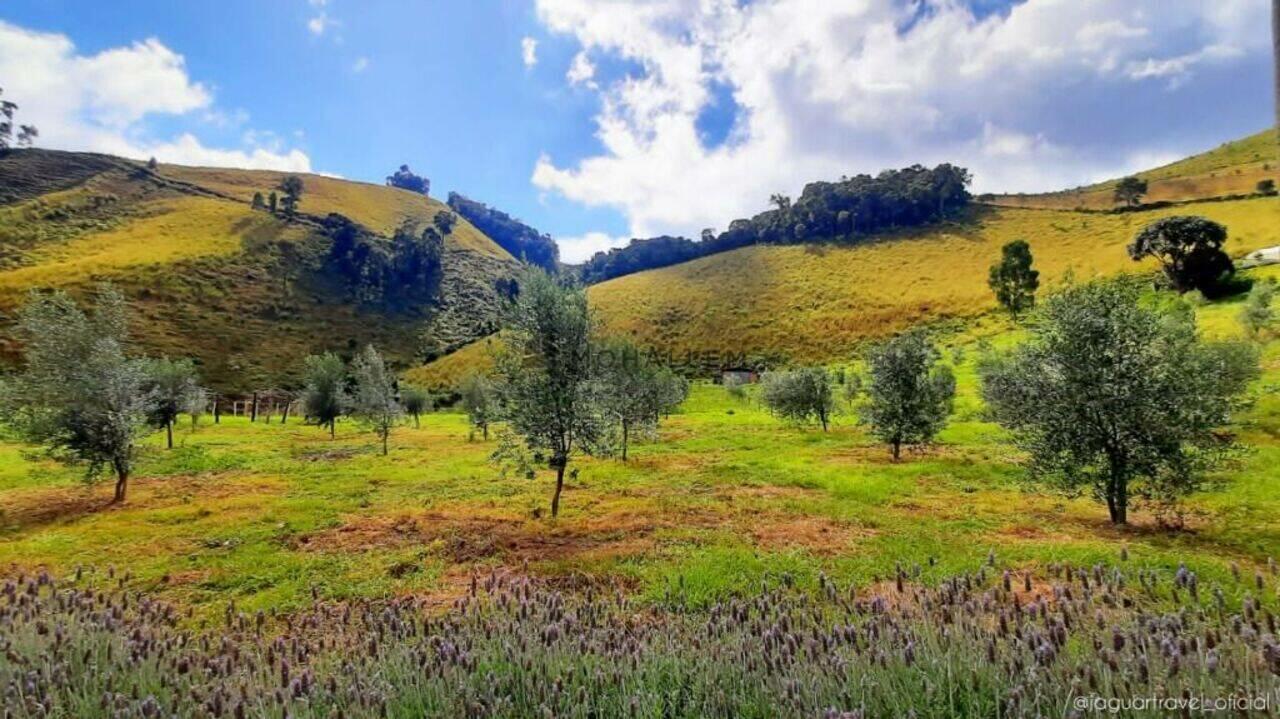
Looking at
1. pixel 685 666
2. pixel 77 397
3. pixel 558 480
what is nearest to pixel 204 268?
pixel 77 397

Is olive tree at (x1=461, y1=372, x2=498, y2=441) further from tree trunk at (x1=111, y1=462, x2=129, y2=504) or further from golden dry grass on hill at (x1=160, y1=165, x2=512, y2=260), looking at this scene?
golden dry grass on hill at (x1=160, y1=165, x2=512, y2=260)

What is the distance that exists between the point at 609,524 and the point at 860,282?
121 meters

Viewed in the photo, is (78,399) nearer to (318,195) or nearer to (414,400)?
(414,400)

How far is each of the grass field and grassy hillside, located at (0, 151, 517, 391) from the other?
81.9m

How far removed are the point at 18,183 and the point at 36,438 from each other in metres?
183

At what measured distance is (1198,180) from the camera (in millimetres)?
→ 133375

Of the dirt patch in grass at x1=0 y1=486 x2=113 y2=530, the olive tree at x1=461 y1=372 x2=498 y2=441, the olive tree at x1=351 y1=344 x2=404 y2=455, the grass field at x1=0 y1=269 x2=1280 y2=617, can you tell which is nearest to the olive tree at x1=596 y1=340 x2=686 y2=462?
the grass field at x1=0 y1=269 x2=1280 y2=617

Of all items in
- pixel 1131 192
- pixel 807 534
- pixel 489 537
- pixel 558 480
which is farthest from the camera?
pixel 1131 192

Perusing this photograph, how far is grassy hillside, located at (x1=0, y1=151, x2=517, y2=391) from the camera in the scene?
98.2 metres

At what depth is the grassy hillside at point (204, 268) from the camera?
98.2m

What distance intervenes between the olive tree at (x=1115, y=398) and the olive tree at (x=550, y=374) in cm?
1383

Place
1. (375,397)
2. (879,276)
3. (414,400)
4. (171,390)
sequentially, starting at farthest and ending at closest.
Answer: (879,276) → (414,400) → (171,390) → (375,397)

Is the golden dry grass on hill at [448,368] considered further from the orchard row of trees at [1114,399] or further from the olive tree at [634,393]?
the orchard row of trees at [1114,399]

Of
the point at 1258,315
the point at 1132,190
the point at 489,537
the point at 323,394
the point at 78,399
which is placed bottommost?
the point at 489,537
